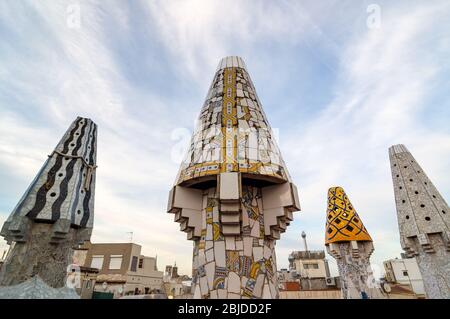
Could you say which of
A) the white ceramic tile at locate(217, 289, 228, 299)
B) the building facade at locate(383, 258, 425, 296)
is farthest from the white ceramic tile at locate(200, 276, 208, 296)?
the building facade at locate(383, 258, 425, 296)

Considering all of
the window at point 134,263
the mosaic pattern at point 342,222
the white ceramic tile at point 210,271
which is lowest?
the white ceramic tile at point 210,271

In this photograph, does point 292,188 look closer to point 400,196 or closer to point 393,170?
point 400,196

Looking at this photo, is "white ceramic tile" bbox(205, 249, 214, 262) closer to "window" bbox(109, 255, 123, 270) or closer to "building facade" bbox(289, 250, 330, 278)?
"window" bbox(109, 255, 123, 270)

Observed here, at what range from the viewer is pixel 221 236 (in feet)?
12.1

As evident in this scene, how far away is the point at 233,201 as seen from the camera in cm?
346

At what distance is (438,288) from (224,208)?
9394mm

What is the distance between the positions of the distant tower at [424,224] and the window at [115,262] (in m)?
26.3

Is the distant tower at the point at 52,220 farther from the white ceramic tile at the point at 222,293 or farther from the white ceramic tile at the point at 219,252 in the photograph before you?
the white ceramic tile at the point at 222,293

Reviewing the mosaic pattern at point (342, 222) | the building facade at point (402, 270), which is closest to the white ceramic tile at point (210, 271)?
the mosaic pattern at point (342, 222)

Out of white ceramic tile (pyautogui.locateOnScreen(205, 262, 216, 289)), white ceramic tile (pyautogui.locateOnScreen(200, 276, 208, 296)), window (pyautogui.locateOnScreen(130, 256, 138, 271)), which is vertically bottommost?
white ceramic tile (pyautogui.locateOnScreen(200, 276, 208, 296))

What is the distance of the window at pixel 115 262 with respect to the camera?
82.2 ft

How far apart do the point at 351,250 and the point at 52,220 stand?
11335 mm

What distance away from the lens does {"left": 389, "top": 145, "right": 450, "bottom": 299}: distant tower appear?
26.0 feet
